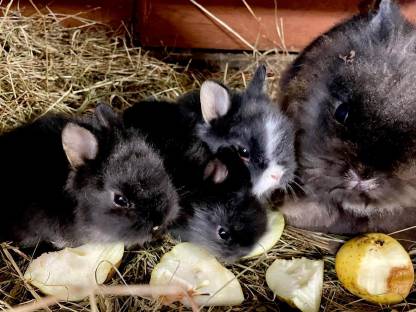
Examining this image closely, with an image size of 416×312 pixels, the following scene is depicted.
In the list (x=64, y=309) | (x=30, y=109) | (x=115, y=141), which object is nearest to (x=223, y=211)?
(x=115, y=141)

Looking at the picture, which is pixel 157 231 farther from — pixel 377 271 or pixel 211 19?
pixel 211 19

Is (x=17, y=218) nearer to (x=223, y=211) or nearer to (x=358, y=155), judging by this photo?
(x=223, y=211)

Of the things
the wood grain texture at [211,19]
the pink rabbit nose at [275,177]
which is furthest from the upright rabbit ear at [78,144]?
the wood grain texture at [211,19]

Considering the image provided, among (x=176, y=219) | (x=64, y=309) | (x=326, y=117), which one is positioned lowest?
(x=64, y=309)

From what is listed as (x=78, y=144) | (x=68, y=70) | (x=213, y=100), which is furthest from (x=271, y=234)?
(x=68, y=70)

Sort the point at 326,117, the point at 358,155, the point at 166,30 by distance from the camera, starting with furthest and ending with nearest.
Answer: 1. the point at 166,30
2. the point at 326,117
3. the point at 358,155

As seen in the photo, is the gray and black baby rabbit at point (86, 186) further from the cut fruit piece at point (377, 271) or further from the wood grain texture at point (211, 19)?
the wood grain texture at point (211, 19)

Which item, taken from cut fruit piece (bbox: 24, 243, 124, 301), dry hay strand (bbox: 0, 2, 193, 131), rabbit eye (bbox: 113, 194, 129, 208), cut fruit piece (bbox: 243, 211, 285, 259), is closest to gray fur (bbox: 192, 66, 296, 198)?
cut fruit piece (bbox: 243, 211, 285, 259)
